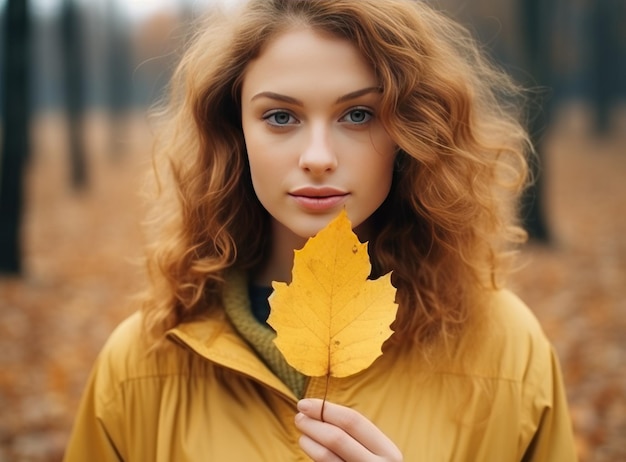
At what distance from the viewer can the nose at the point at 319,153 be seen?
140 cm

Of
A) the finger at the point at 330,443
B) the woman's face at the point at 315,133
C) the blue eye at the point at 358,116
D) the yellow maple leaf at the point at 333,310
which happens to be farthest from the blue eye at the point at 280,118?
the finger at the point at 330,443

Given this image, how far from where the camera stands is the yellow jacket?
1551mm

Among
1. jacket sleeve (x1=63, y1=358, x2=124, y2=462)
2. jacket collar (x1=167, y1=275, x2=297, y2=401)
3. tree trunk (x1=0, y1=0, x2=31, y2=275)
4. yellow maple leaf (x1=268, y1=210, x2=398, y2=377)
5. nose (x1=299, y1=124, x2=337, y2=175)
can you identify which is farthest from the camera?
tree trunk (x1=0, y1=0, x2=31, y2=275)

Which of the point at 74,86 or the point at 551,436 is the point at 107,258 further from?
the point at 551,436

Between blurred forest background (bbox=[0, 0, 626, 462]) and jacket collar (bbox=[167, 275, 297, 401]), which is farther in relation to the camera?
blurred forest background (bbox=[0, 0, 626, 462])

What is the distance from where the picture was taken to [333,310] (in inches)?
44.9

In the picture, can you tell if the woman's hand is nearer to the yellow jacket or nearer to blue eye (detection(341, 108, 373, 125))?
the yellow jacket

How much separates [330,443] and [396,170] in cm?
75

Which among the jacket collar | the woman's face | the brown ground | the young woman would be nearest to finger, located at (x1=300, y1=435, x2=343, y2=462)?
the young woman

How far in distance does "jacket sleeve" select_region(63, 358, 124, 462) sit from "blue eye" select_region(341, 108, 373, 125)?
91 cm

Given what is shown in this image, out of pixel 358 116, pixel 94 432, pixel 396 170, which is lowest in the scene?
pixel 94 432

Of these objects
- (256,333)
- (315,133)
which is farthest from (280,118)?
(256,333)

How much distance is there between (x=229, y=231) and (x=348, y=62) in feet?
1.92

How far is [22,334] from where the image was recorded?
5.97 meters
